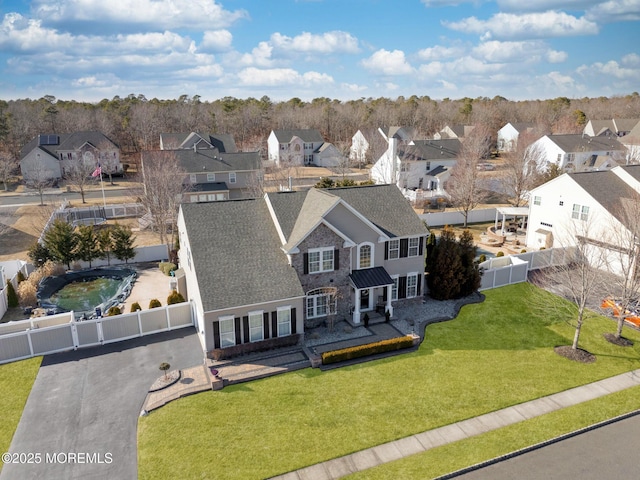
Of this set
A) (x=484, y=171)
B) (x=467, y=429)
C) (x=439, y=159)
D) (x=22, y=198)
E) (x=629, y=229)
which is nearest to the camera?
(x=467, y=429)

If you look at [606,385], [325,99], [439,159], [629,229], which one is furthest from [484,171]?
[325,99]

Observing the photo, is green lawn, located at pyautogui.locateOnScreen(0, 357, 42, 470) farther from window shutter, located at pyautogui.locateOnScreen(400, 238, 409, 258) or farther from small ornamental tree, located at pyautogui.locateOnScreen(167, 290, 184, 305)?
window shutter, located at pyautogui.locateOnScreen(400, 238, 409, 258)

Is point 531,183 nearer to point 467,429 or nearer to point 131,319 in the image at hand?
point 467,429

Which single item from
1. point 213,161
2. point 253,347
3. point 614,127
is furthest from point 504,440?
point 614,127

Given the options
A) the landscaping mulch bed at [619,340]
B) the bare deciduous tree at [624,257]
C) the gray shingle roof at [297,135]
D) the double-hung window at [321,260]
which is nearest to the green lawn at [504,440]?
the landscaping mulch bed at [619,340]

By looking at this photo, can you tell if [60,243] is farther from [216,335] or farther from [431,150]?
[431,150]
